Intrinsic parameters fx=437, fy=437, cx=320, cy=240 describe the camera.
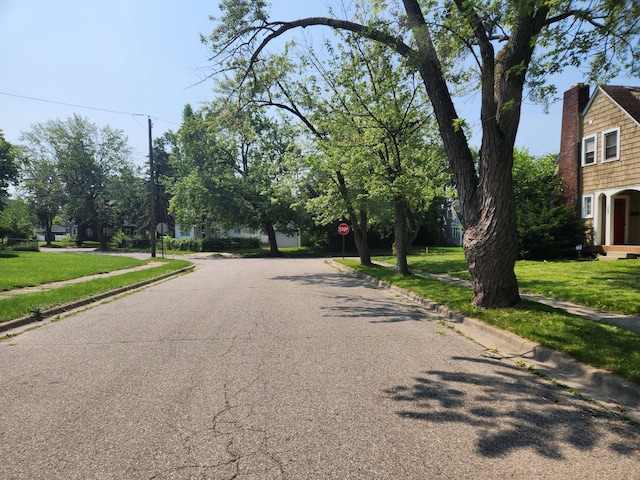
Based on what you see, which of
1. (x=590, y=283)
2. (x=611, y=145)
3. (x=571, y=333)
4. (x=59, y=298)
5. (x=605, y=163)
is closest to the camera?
(x=571, y=333)

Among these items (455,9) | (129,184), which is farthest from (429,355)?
(129,184)

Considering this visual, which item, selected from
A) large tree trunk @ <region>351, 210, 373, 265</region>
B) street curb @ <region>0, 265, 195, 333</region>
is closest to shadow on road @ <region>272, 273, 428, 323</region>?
street curb @ <region>0, 265, 195, 333</region>

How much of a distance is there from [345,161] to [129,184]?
46556 mm

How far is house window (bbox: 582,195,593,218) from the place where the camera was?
73.4 ft

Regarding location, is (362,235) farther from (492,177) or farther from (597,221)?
(492,177)

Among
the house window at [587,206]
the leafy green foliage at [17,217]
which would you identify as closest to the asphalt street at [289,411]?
the house window at [587,206]

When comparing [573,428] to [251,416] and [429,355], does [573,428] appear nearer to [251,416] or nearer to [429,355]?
[429,355]

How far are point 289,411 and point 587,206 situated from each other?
2368 centimetres

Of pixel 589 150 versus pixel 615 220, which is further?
pixel 589 150

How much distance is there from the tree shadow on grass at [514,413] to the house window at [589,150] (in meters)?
21.2

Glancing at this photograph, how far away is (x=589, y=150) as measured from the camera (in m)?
22.5

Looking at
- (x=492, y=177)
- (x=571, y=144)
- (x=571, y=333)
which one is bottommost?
(x=571, y=333)

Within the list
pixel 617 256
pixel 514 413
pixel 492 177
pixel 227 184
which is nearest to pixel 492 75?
pixel 492 177

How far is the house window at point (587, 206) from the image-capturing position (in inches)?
881
